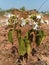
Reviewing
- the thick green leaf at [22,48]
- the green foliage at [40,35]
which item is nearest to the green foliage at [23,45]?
the thick green leaf at [22,48]

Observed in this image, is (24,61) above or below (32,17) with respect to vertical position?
below

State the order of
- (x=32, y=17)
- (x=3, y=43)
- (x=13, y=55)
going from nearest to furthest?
(x=32, y=17) → (x=13, y=55) → (x=3, y=43)

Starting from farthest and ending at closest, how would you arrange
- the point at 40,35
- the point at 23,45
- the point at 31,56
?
1. the point at 31,56
2. the point at 40,35
3. the point at 23,45

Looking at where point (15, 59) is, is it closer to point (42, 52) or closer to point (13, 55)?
point (13, 55)

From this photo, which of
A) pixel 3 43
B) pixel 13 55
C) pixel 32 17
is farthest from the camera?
pixel 3 43

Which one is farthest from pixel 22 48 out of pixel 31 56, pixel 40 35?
pixel 31 56

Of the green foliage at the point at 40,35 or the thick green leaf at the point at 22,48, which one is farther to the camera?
the green foliage at the point at 40,35

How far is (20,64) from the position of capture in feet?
18.0

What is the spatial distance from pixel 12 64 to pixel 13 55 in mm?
298

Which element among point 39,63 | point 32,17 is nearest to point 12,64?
point 39,63

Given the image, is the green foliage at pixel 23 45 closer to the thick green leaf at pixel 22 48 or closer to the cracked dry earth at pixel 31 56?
the thick green leaf at pixel 22 48

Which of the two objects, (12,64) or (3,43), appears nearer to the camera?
(12,64)

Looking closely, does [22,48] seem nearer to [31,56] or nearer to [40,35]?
[40,35]

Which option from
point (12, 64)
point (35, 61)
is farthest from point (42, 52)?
point (12, 64)
